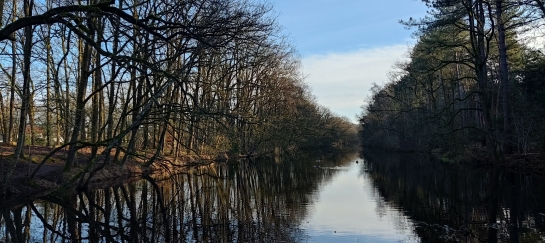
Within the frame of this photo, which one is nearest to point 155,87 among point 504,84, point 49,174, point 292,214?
point 49,174

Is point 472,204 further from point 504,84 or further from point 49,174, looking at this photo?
point 49,174

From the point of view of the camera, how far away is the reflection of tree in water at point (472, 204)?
1001cm

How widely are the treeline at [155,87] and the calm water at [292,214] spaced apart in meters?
2.28

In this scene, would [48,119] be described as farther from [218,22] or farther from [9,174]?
[218,22]

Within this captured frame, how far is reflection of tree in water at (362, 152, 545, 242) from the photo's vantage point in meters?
10.0

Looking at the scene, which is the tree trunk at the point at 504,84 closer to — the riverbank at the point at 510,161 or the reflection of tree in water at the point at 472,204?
the riverbank at the point at 510,161

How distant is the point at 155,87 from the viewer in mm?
23234

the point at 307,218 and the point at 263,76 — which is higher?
the point at 263,76

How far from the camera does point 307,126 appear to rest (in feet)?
175

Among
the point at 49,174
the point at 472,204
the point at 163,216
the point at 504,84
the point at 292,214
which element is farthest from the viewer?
the point at 504,84

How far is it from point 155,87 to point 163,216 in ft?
38.2

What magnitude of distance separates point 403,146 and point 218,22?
4917 cm

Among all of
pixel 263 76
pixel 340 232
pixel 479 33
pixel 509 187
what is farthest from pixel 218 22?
pixel 263 76

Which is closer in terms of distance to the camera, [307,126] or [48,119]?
[48,119]
